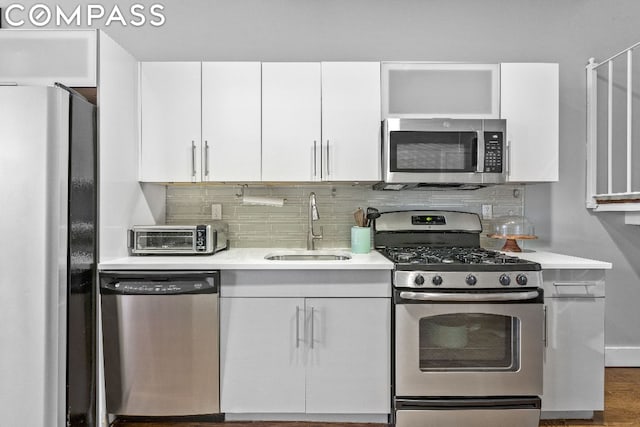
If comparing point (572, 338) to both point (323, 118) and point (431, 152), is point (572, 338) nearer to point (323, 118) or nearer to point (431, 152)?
point (431, 152)

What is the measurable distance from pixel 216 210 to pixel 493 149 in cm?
183

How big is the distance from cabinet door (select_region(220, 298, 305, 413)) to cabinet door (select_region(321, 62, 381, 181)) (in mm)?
882

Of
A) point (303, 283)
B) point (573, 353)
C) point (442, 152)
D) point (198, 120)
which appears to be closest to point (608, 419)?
point (573, 353)

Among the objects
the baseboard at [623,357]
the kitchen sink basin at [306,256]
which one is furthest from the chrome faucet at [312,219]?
the baseboard at [623,357]

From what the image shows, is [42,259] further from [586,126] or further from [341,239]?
[586,126]

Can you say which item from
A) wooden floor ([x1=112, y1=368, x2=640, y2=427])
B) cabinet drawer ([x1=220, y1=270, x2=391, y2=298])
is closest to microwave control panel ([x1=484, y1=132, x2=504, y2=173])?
cabinet drawer ([x1=220, y1=270, x2=391, y2=298])

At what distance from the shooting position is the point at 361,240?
2.75 meters

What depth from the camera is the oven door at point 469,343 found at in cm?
222

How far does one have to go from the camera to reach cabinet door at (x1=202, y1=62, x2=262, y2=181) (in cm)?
265

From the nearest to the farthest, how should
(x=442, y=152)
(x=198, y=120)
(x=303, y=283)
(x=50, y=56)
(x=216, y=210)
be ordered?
(x=50, y=56) → (x=303, y=283) → (x=442, y=152) → (x=198, y=120) → (x=216, y=210)

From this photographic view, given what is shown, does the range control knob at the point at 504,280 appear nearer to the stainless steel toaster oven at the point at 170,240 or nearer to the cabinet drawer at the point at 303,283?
the cabinet drawer at the point at 303,283

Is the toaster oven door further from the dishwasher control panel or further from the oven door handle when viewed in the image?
the oven door handle

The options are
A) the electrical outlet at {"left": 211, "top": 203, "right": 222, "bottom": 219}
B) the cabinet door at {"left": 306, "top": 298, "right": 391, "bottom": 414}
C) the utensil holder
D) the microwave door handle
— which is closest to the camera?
the cabinet door at {"left": 306, "top": 298, "right": 391, "bottom": 414}

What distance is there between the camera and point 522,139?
267 cm
